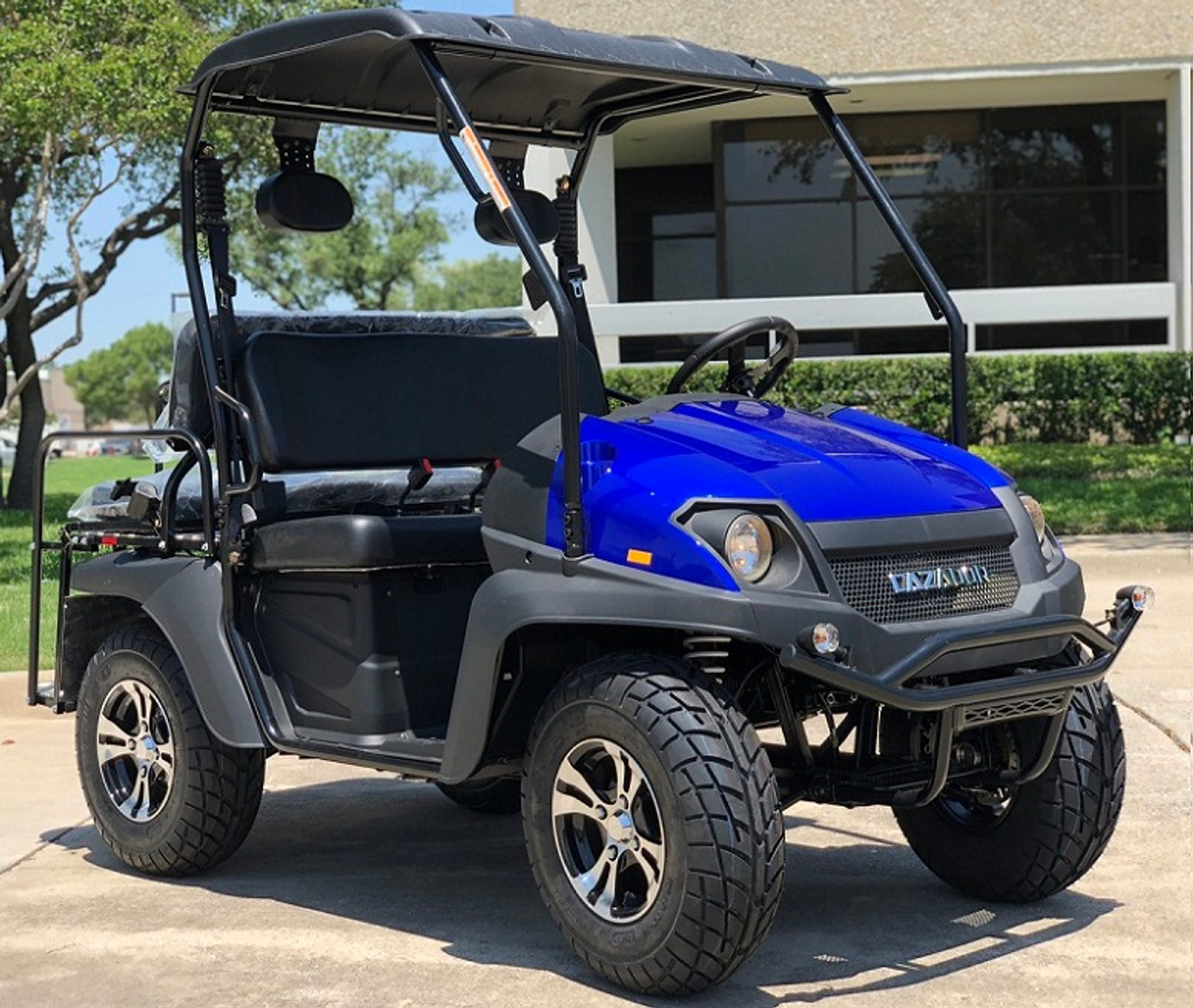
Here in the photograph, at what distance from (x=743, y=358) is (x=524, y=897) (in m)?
1.60

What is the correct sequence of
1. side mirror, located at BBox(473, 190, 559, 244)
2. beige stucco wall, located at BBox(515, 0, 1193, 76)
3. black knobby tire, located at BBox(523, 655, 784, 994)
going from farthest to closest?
beige stucco wall, located at BBox(515, 0, 1193, 76), side mirror, located at BBox(473, 190, 559, 244), black knobby tire, located at BBox(523, 655, 784, 994)

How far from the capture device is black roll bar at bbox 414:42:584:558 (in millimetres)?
4051

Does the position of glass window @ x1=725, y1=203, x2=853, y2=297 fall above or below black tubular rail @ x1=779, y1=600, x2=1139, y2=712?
above

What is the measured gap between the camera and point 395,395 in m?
5.47

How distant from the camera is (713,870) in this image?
3.93 meters

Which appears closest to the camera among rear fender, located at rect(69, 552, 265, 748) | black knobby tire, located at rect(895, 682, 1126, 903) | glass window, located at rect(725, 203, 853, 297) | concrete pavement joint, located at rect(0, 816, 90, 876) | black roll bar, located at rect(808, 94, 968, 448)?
black knobby tire, located at rect(895, 682, 1126, 903)

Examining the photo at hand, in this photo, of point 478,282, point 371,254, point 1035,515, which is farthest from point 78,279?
point 478,282

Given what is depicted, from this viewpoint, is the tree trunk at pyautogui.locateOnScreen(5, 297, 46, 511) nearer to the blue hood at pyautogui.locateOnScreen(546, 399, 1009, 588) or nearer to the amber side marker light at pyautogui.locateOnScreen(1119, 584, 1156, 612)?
the blue hood at pyautogui.locateOnScreen(546, 399, 1009, 588)

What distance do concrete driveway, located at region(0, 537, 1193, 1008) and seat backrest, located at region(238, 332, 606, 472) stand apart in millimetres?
1191

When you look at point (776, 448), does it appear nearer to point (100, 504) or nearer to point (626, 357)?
point (100, 504)

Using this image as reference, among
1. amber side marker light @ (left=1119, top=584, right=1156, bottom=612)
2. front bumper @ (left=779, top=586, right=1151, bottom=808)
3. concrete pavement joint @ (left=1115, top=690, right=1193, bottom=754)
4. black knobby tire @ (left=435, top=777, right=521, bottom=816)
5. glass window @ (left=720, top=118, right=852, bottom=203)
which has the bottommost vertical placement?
concrete pavement joint @ (left=1115, top=690, right=1193, bottom=754)

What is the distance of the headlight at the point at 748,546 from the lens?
4.09 metres

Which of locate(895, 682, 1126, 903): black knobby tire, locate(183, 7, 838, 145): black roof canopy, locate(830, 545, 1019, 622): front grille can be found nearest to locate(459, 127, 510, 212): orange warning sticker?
A: locate(183, 7, 838, 145): black roof canopy

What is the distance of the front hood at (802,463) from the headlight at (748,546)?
0.07 m
